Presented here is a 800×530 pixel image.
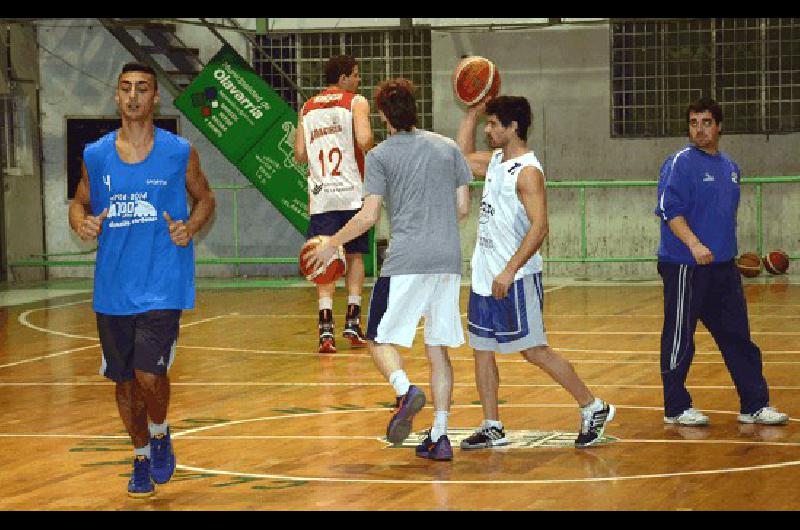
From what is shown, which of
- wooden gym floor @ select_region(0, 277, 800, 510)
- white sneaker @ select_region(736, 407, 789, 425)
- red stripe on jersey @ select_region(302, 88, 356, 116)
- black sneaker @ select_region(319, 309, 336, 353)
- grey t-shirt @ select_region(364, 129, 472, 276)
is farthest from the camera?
black sneaker @ select_region(319, 309, 336, 353)

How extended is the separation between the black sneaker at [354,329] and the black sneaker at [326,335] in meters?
0.26

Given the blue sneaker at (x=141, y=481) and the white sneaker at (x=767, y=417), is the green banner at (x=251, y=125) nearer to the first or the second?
the white sneaker at (x=767, y=417)

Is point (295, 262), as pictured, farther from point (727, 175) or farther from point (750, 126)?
point (727, 175)

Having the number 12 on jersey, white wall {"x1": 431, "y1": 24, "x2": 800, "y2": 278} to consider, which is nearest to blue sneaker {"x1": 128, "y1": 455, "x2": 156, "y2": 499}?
the number 12 on jersey

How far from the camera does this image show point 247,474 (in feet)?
28.1

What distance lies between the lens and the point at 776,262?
73.4 feet

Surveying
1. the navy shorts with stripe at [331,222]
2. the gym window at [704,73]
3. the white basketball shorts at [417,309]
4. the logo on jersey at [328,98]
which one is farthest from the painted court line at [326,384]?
the gym window at [704,73]

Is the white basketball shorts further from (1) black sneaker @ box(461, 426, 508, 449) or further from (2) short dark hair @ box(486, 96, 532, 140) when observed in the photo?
(2) short dark hair @ box(486, 96, 532, 140)

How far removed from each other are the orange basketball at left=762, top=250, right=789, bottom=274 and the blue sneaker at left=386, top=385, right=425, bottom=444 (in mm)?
14429

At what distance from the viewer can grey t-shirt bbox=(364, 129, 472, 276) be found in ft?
29.8

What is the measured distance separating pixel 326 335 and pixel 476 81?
14.5 feet

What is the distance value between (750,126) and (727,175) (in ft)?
47.1

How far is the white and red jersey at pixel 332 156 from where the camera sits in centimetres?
1421
